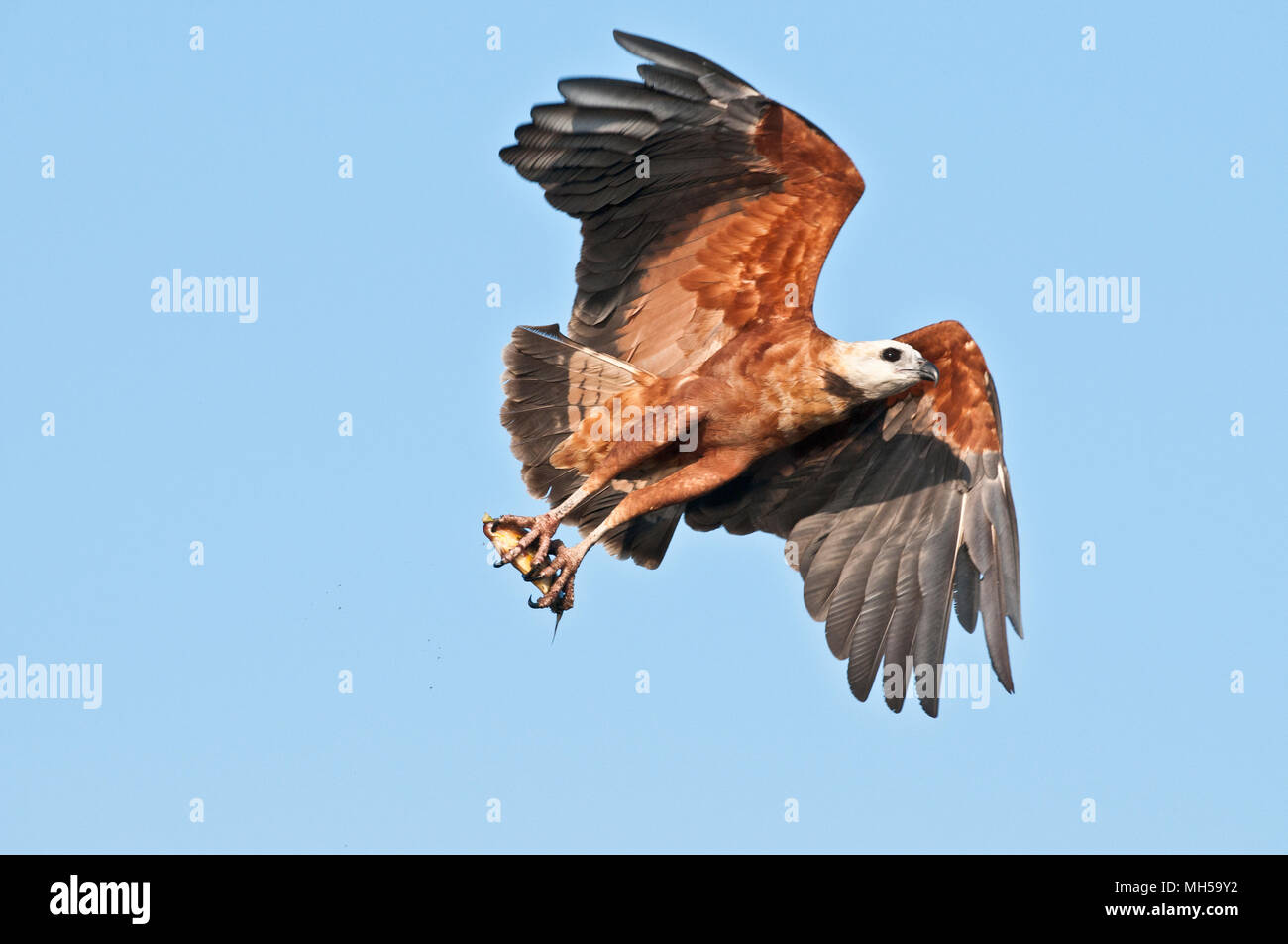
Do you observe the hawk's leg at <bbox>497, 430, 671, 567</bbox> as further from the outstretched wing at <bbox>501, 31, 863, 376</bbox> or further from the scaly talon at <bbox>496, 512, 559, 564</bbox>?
the outstretched wing at <bbox>501, 31, 863, 376</bbox>

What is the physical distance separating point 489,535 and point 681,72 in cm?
339

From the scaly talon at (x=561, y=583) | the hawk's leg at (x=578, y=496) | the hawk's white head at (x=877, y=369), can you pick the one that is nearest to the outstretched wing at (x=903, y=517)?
the hawk's white head at (x=877, y=369)

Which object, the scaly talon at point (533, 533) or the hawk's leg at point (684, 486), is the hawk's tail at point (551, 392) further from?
the scaly talon at point (533, 533)

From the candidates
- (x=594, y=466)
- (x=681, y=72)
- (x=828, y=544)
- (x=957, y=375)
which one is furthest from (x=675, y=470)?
(x=681, y=72)

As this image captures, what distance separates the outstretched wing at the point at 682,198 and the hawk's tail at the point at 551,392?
0.26m

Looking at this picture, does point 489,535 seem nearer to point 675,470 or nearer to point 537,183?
point 675,470

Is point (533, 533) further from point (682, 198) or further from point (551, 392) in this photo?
point (682, 198)

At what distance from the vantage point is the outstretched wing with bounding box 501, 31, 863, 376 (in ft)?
35.8

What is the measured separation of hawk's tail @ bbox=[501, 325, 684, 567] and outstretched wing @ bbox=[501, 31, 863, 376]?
0.26 meters

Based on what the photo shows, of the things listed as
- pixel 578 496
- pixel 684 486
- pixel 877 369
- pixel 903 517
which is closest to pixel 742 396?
pixel 684 486

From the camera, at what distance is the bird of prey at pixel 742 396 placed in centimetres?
1118

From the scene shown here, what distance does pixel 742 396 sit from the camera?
38.6 ft

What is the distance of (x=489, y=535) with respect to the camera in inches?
450

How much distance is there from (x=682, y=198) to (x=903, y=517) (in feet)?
9.91
